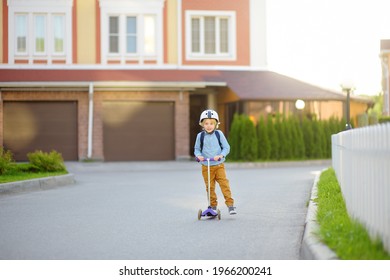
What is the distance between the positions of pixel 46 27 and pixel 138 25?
138 inches

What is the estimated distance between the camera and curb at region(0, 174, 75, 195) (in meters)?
13.4

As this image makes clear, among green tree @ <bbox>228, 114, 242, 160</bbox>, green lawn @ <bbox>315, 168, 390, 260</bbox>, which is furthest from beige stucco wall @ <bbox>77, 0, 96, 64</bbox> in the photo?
green lawn @ <bbox>315, 168, 390, 260</bbox>

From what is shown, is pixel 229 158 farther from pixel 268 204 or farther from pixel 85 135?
pixel 268 204

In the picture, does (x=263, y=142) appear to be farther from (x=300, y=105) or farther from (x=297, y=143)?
(x=300, y=105)

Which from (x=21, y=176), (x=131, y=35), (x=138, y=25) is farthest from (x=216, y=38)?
(x=21, y=176)

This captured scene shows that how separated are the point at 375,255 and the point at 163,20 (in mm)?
22206

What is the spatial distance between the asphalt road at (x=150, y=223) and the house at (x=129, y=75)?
9512 mm

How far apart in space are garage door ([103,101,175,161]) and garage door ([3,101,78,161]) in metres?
1.28

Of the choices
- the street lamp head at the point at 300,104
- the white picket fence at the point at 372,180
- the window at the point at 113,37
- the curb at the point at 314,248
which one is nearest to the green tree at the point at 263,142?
the street lamp head at the point at 300,104

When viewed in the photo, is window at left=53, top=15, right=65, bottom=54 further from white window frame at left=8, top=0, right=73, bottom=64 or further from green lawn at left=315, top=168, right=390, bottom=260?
green lawn at left=315, top=168, right=390, bottom=260

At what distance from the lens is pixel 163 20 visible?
87.7 feet

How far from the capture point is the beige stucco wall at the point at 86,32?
26047 mm

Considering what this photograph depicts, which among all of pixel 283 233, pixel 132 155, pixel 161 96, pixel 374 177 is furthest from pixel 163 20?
pixel 374 177

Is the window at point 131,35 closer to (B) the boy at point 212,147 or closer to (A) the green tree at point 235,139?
(A) the green tree at point 235,139
